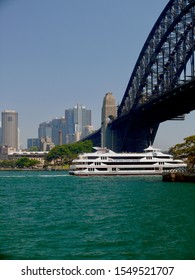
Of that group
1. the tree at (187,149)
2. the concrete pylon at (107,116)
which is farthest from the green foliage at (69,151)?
the tree at (187,149)

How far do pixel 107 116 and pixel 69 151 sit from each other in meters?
31.1

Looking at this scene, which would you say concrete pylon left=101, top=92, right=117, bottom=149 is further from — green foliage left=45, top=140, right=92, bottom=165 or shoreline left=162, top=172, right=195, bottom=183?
shoreline left=162, top=172, right=195, bottom=183

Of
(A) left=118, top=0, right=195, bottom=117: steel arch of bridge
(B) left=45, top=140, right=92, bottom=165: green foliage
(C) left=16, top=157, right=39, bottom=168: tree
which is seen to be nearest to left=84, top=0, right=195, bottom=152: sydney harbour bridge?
(A) left=118, top=0, right=195, bottom=117: steel arch of bridge

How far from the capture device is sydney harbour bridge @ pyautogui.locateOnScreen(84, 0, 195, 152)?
63531 millimetres

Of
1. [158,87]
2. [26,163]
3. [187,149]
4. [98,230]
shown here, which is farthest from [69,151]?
[98,230]

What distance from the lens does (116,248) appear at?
1467 cm

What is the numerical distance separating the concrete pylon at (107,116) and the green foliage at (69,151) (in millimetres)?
19313

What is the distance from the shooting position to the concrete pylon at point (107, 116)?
105m

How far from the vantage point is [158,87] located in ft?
264

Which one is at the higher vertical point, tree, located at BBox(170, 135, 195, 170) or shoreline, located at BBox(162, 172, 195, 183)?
tree, located at BBox(170, 135, 195, 170)

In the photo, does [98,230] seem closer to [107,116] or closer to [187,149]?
[187,149]

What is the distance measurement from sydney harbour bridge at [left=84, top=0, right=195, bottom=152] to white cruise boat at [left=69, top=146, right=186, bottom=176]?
7.39 meters

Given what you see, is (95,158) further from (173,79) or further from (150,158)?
(173,79)
